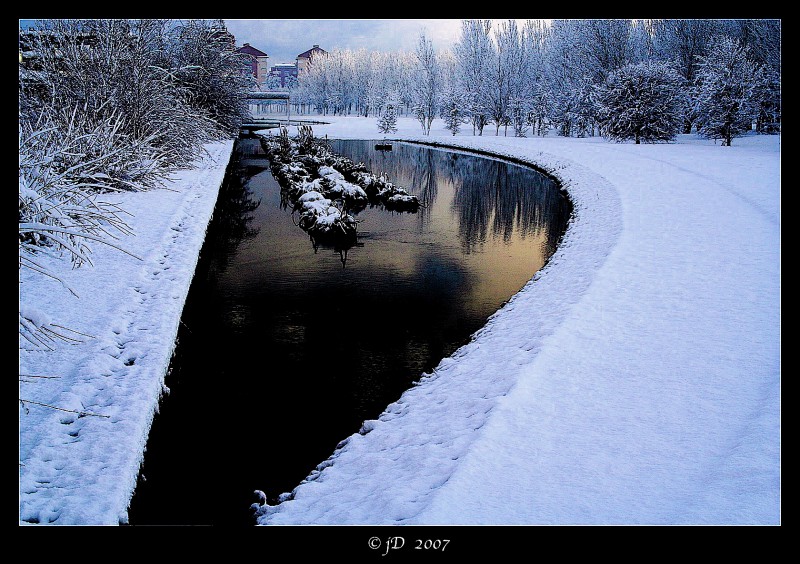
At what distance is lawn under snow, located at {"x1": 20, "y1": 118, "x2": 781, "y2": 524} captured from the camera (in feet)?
11.8

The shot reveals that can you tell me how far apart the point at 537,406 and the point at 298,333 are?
11.5 ft

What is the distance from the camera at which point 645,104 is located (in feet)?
108

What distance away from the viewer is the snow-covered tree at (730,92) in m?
28.5

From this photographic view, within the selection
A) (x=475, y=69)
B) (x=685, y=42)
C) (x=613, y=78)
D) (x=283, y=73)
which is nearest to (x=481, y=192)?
(x=613, y=78)

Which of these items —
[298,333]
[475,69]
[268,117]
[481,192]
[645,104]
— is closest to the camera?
[298,333]

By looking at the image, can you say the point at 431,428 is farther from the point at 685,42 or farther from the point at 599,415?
the point at 685,42

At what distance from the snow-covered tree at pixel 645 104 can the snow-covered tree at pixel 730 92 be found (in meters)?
2.73

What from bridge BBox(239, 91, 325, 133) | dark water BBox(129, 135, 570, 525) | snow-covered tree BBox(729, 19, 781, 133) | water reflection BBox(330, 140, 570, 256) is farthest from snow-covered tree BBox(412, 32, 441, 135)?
dark water BBox(129, 135, 570, 525)

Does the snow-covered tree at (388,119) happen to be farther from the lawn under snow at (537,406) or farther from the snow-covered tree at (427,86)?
the lawn under snow at (537,406)

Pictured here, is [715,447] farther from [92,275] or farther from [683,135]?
[683,135]

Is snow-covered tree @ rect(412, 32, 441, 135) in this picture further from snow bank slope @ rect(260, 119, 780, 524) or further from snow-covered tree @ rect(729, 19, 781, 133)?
snow bank slope @ rect(260, 119, 780, 524)

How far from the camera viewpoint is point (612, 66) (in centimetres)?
3931

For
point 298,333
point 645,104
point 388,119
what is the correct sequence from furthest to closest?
point 388,119 < point 645,104 < point 298,333
